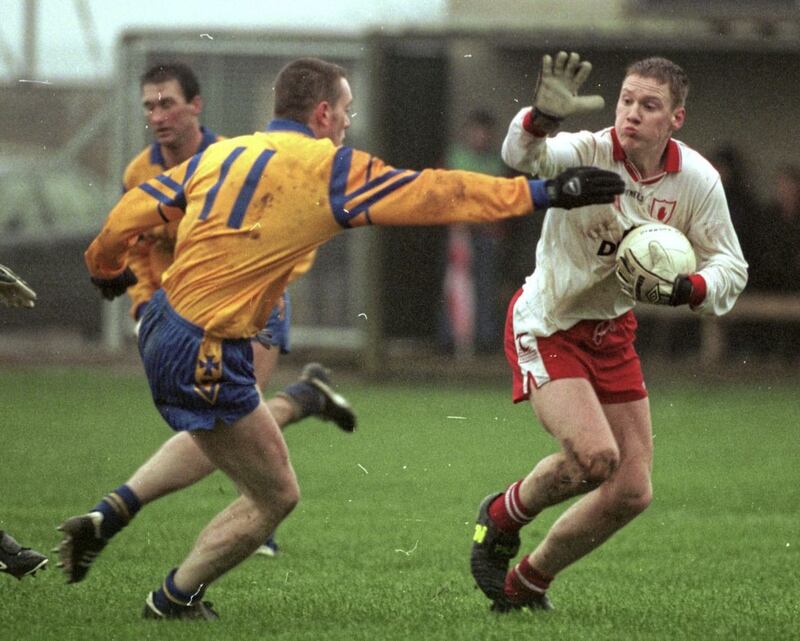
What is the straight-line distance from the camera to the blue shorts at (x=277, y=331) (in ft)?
25.6

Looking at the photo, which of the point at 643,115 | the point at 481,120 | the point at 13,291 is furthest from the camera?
the point at 481,120

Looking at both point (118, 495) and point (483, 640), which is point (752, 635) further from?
point (118, 495)

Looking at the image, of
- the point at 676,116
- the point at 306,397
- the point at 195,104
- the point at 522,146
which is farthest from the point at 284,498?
the point at 195,104

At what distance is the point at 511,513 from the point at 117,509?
1497mm

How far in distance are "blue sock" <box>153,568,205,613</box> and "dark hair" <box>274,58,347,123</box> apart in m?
1.67

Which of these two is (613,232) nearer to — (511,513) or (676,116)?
(676,116)

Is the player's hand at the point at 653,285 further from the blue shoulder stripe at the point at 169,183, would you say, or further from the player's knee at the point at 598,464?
the blue shoulder stripe at the point at 169,183

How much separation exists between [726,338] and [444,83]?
388 cm

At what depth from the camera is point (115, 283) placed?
643 cm

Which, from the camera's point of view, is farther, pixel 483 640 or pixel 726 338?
pixel 726 338

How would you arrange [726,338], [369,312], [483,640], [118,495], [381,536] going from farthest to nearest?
[726,338] → [369,312] → [381,536] → [118,495] → [483,640]

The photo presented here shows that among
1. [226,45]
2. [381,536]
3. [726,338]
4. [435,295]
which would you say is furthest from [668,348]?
[381,536]

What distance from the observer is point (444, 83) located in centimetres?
1703

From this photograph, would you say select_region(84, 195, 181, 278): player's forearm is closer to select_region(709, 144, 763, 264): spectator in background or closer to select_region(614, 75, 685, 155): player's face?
select_region(614, 75, 685, 155): player's face
